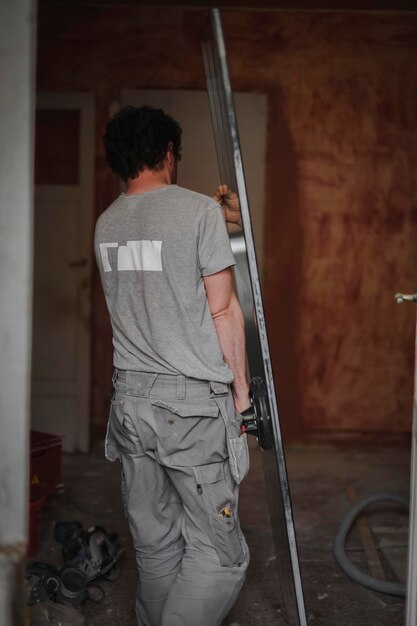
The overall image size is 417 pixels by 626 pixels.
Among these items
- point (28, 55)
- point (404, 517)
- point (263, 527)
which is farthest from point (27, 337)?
point (404, 517)

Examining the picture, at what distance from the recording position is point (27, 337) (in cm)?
192

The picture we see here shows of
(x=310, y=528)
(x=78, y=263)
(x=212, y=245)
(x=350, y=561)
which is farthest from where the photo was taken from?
(x=78, y=263)

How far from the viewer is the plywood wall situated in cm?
545

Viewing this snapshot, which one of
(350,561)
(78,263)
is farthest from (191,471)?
(78,263)

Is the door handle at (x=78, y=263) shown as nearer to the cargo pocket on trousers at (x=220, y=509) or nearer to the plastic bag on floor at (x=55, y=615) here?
the plastic bag on floor at (x=55, y=615)

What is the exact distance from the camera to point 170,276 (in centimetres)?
253

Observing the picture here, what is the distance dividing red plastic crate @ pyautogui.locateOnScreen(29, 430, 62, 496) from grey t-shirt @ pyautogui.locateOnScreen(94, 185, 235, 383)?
5.03 feet

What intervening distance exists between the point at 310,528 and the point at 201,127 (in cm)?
254

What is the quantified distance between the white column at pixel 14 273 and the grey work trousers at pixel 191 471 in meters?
0.67

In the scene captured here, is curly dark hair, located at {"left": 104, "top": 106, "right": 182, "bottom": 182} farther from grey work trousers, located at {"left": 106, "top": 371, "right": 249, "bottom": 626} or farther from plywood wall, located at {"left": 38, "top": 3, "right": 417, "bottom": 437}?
plywood wall, located at {"left": 38, "top": 3, "right": 417, "bottom": 437}

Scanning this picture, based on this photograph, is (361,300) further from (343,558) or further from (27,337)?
(27,337)

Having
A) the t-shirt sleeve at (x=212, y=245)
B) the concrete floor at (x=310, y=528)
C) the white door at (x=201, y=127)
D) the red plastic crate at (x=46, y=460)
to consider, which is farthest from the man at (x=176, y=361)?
the white door at (x=201, y=127)

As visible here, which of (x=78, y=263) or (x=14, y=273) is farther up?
(x=78, y=263)

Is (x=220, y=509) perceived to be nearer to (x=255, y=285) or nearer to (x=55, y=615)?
(x=255, y=285)
